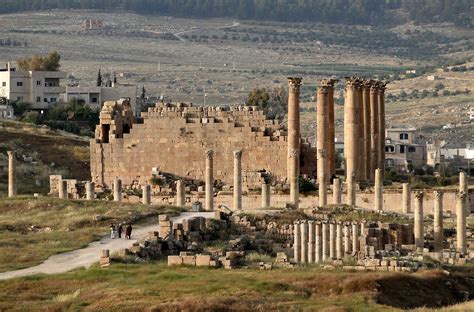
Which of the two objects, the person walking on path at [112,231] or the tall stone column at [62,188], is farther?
the tall stone column at [62,188]

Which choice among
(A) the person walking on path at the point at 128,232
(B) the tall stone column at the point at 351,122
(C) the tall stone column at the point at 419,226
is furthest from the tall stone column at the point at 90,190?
(C) the tall stone column at the point at 419,226

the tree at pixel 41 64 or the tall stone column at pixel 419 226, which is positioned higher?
the tree at pixel 41 64

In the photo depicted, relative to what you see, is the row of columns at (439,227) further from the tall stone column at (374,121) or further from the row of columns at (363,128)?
the tall stone column at (374,121)

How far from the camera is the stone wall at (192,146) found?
81500 mm

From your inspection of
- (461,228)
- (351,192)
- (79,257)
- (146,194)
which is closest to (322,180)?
(351,192)

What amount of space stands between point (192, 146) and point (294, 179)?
6.87 metres

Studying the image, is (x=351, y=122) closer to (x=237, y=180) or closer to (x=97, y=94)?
(x=237, y=180)

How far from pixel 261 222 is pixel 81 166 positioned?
25.4 metres

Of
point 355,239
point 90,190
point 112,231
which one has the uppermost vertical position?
point 90,190

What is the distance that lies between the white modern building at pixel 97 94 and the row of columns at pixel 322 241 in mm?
60102

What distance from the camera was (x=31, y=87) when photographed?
12600 cm

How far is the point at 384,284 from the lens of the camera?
5512 centimetres

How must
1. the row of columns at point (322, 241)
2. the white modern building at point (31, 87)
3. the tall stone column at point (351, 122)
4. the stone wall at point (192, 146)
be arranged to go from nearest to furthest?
the row of columns at point (322, 241) < the stone wall at point (192, 146) < the tall stone column at point (351, 122) < the white modern building at point (31, 87)

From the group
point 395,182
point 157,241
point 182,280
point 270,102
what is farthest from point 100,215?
point 270,102
